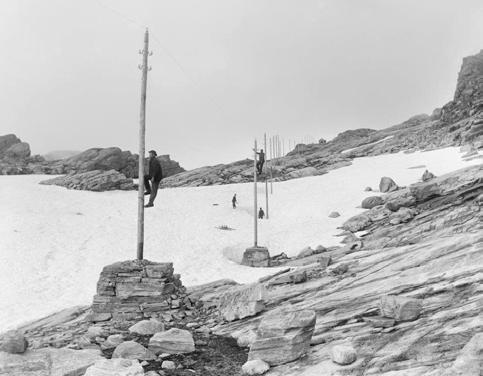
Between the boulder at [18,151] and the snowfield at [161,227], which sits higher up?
the boulder at [18,151]

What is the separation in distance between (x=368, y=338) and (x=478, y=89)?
68.3 metres

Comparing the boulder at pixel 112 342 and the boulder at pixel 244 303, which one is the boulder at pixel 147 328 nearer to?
the boulder at pixel 112 342

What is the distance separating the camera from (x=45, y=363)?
22.9ft

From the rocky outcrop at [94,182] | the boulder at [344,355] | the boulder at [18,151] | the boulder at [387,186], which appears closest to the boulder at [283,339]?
the boulder at [344,355]

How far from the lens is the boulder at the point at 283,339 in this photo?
699cm

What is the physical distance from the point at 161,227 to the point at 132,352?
26.3m

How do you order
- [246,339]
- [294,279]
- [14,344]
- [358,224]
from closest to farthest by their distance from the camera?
1. [14,344]
2. [246,339]
3. [294,279]
4. [358,224]

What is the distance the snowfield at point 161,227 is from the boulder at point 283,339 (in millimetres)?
11492

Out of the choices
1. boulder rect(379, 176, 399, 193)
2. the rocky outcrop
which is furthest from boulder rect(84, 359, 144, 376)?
the rocky outcrop

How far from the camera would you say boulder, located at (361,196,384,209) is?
33.0 m

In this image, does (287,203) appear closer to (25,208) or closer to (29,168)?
(25,208)

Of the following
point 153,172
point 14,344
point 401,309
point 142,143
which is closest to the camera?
point 14,344

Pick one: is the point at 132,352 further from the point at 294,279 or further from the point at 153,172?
the point at 153,172

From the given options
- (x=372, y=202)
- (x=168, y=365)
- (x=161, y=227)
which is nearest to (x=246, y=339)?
(x=168, y=365)
